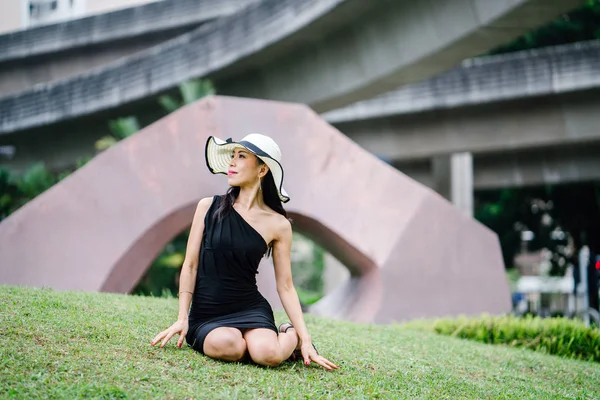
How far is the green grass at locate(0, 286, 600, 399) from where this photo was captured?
4289mm

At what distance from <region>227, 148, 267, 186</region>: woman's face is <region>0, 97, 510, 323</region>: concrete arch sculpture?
16.7ft

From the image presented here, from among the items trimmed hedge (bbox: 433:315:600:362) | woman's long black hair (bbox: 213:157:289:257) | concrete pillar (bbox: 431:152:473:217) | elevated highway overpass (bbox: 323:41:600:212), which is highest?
elevated highway overpass (bbox: 323:41:600:212)

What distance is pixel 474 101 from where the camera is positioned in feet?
55.2

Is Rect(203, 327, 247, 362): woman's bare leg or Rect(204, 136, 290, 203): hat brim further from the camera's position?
Rect(204, 136, 290, 203): hat brim

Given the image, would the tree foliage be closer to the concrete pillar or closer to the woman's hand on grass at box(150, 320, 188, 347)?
the concrete pillar

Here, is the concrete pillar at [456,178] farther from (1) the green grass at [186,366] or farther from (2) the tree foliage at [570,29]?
(1) the green grass at [186,366]

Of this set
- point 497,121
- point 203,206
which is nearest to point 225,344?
point 203,206

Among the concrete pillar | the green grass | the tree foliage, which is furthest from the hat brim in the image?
the tree foliage

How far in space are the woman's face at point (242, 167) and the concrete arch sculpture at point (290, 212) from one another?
508 cm

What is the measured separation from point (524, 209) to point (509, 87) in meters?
8.99

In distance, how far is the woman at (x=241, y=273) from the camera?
16.4 feet

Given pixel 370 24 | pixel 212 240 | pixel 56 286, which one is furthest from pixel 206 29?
pixel 212 240

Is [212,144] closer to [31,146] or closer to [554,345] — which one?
[554,345]

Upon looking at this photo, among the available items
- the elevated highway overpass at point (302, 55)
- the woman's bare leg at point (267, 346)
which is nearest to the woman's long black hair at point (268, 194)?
the woman's bare leg at point (267, 346)
